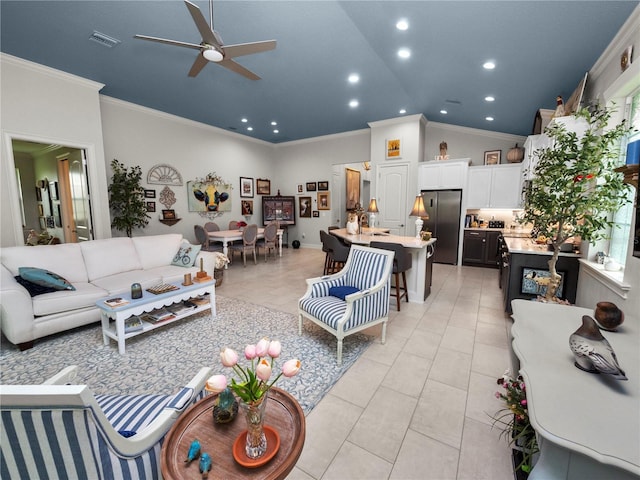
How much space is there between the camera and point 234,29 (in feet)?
10.1

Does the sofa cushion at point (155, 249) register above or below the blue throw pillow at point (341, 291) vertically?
above

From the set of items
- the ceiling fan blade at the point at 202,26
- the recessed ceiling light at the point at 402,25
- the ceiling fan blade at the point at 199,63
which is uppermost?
the recessed ceiling light at the point at 402,25

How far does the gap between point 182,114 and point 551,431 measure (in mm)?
7134

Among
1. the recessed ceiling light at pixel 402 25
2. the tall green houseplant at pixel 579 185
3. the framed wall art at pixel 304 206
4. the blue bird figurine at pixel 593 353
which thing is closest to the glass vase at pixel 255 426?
the blue bird figurine at pixel 593 353

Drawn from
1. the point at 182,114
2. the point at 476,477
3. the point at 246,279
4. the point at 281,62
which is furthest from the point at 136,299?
the point at 182,114

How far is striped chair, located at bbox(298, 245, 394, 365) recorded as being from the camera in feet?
8.23

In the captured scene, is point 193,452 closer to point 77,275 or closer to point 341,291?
point 341,291

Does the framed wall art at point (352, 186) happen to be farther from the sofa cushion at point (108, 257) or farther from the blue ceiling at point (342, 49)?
the sofa cushion at point (108, 257)

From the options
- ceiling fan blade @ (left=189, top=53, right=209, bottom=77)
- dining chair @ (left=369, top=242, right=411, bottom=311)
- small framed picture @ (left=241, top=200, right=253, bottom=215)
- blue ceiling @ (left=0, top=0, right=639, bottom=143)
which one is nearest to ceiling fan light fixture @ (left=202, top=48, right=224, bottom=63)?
ceiling fan blade @ (left=189, top=53, right=209, bottom=77)

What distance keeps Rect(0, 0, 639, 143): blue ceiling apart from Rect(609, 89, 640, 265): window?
658mm

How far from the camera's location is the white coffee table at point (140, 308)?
2607 millimetres

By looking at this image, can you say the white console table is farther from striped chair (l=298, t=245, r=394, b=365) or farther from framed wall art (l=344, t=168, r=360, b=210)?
framed wall art (l=344, t=168, r=360, b=210)

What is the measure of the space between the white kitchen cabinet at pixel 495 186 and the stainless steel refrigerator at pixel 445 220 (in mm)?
376

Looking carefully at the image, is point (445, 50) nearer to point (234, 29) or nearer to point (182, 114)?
point (234, 29)
